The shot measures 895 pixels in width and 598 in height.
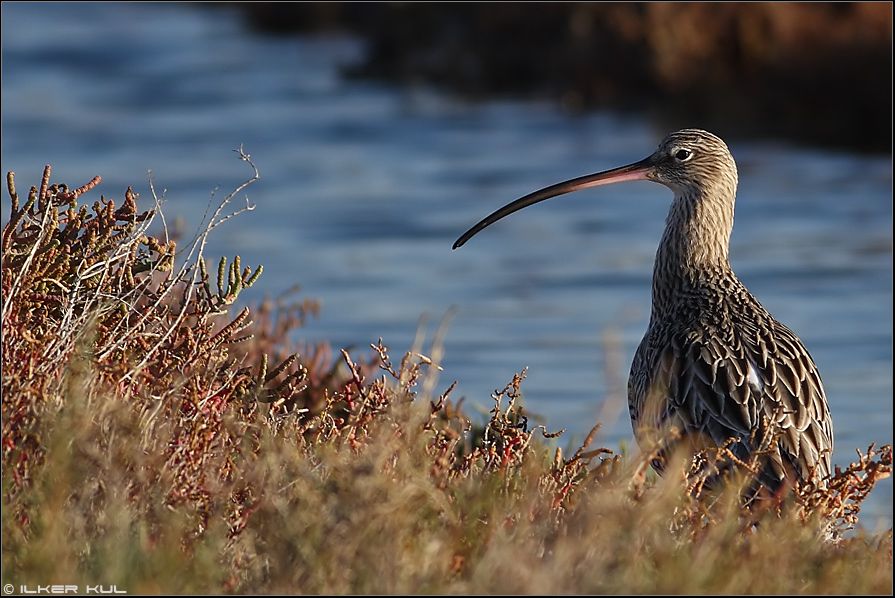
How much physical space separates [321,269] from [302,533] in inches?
456

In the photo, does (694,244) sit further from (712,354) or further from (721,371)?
(721,371)

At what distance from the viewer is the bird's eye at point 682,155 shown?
710 centimetres

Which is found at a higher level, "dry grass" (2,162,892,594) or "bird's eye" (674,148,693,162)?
"bird's eye" (674,148,693,162)

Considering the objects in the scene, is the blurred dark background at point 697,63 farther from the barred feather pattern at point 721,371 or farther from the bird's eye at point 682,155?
the barred feather pattern at point 721,371

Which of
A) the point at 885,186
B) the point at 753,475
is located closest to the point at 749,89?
the point at 885,186

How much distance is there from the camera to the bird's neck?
679 centimetres

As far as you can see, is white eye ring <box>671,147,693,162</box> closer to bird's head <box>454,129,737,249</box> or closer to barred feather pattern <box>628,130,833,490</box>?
bird's head <box>454,129,737,249</box>

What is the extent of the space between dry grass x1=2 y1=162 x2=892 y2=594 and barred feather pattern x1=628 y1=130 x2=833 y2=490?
0.69 meters

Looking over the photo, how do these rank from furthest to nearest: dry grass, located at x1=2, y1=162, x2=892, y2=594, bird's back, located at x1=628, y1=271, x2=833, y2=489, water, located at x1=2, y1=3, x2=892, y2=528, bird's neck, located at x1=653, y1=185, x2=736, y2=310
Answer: water, located at x1=2, y1=3, x2=892, y2=528
bird's neck, located at x1=653, y1=185, x2=736, y2=310
bird's back, located at x1=628, y1=271, x2=833, y2=489
dry grass, located at x1=2, y1=162, x2=892, y2=594

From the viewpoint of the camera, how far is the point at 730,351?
232 inches

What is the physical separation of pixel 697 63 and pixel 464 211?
5.68 metres

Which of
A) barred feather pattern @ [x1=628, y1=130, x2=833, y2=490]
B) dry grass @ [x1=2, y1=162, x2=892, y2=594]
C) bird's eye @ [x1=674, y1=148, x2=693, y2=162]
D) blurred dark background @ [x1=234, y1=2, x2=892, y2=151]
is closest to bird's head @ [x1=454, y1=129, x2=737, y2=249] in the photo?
bird's eye @ [x1=674, y1=148, x2=693, y2=162]

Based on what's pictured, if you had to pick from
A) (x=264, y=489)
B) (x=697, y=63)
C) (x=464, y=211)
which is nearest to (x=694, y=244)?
(x=264, y=489)

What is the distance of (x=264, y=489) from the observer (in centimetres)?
378
